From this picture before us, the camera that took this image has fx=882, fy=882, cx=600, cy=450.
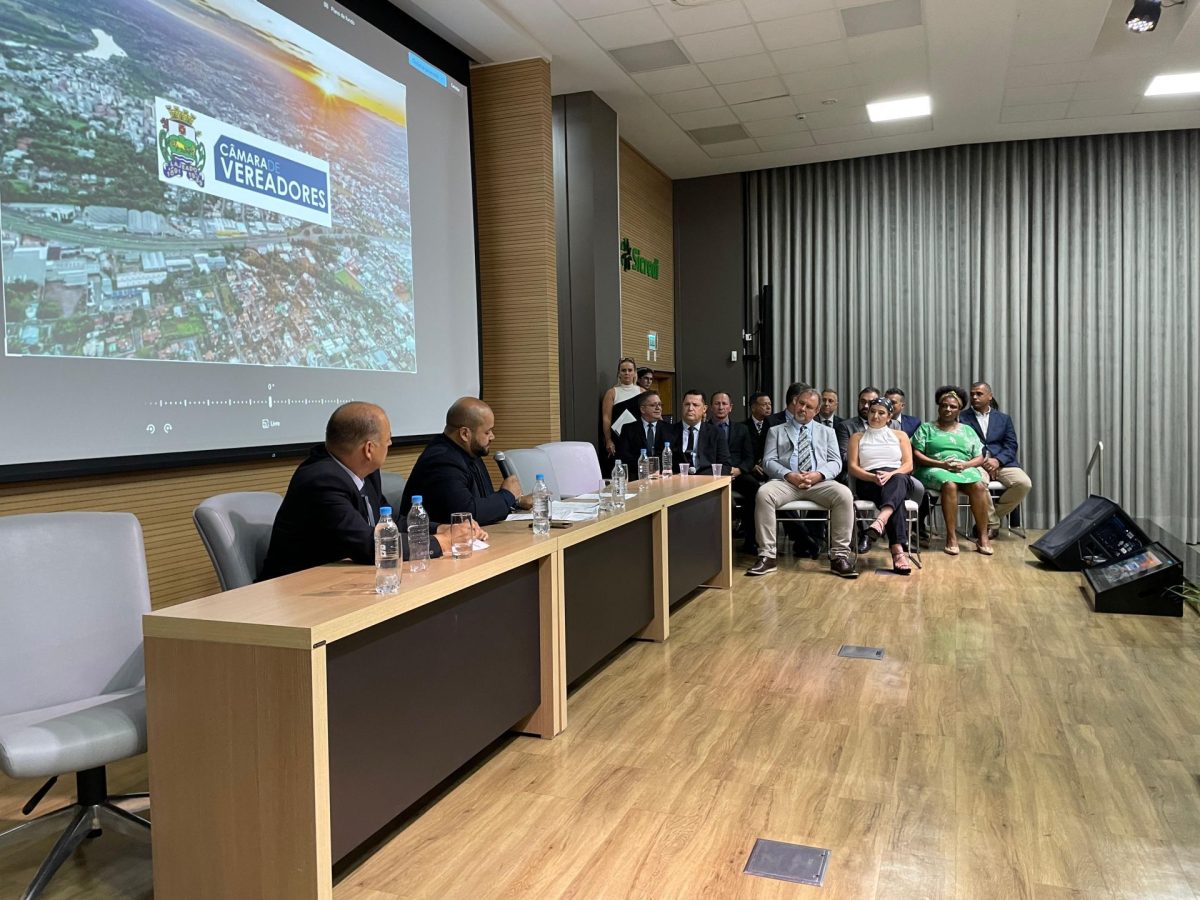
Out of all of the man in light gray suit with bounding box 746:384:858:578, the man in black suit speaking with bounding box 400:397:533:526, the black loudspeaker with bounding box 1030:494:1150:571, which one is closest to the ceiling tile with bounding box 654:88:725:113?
the man in light gray suit with bounding box 746:384:858:578

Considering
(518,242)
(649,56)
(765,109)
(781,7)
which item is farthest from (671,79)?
(518,242)

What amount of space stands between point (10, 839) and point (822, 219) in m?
8.45

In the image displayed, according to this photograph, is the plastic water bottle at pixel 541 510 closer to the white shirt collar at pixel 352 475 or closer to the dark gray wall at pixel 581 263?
the white shirt collar at pixel 352 475

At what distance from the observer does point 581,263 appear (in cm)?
680

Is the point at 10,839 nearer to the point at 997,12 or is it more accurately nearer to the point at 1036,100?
the point at 997,12

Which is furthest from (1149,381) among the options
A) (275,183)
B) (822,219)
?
(275,183)

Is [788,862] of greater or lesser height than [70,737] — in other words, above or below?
below

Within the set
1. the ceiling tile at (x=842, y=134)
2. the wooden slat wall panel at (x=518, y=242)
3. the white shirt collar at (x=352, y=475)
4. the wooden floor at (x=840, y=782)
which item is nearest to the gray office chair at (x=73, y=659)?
the wooden floor at (x=840, y=782)

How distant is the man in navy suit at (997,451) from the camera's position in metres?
7.23

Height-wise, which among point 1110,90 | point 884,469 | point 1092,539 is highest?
point 1110,90

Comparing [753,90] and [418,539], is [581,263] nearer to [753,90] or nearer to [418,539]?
[753,90]

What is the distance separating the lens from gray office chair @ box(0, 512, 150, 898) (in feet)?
7.16

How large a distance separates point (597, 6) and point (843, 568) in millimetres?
4006

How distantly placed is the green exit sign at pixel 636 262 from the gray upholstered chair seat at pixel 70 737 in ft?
20.4
